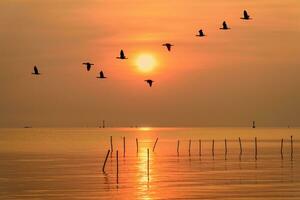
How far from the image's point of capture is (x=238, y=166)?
77.2 m

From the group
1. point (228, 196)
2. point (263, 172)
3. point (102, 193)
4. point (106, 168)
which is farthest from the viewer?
point (106, 168)

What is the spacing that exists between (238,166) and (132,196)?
30.1 metres

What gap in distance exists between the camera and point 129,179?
61250 millimetres

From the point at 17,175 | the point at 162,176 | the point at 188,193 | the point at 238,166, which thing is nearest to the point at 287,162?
the point at 238,166

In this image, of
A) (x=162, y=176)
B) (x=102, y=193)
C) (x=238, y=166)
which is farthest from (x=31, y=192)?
(x=238, y=166)

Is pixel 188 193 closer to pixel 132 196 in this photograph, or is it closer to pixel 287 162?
pixel 132 196

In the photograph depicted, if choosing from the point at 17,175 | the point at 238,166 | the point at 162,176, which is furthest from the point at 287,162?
the point at 17,175

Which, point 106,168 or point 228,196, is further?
point 106,168

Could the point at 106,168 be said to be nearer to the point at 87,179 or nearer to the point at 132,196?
the point at 87,179

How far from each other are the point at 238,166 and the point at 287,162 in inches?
314

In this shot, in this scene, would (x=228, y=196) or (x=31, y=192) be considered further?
(x=31, y=192)

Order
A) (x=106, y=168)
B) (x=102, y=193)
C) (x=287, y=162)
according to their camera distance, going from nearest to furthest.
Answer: (x=102, y=193) < (x=106, y=168) < (x=287, y=162)

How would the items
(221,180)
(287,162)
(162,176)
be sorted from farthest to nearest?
1. (287,162)
2. (162,176)
3. (221,180)

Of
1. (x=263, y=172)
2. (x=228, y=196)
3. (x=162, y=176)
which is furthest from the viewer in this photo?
(x=263, y=172)
